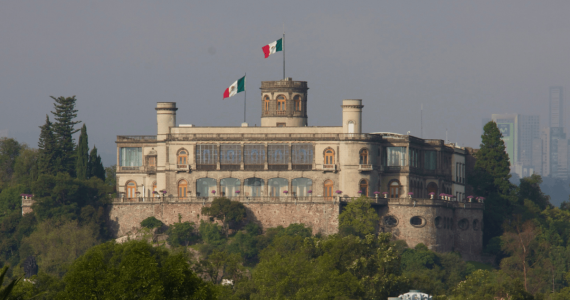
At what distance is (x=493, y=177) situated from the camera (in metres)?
148

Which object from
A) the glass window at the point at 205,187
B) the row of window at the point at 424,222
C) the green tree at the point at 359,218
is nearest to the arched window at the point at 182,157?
the glass window at the point at 205,187

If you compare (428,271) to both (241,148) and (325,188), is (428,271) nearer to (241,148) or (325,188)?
(325,188)

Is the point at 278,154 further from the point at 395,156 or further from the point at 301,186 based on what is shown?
the point at 395,156

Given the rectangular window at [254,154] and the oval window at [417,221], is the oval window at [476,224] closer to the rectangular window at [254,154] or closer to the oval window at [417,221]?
the oval window at [417,221]

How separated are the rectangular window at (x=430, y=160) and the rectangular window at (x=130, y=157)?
32.5m

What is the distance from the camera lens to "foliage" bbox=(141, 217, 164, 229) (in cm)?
12900

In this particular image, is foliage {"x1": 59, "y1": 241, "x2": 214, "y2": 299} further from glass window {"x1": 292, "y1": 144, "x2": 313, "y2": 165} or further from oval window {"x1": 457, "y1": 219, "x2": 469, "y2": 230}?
oval window {"x1": 457, "y1": 219, "x2": 469, "y2": 230}

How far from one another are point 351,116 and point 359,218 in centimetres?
1240

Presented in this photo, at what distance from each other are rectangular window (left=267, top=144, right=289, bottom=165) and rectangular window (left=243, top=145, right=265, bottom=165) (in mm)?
662

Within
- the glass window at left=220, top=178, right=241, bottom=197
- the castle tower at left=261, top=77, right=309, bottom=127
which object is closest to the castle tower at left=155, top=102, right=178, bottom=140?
the glass window at left=220, top=178, right=241, bottom=197

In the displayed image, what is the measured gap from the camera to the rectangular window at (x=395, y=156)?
134m

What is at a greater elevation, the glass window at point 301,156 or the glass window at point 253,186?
the glass window at point 301,156

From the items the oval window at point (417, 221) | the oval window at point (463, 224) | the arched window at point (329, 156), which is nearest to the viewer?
the oval window at point (417, 221)

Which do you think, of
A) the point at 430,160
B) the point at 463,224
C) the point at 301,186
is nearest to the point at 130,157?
the point at 301,186
